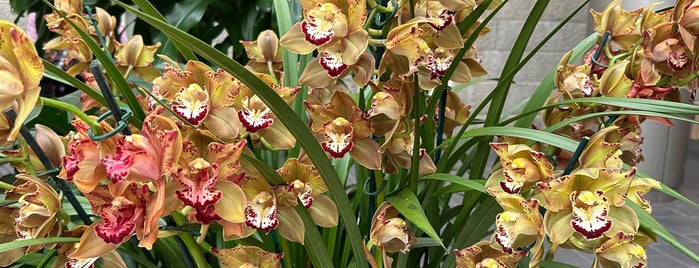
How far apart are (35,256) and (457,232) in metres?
0.35

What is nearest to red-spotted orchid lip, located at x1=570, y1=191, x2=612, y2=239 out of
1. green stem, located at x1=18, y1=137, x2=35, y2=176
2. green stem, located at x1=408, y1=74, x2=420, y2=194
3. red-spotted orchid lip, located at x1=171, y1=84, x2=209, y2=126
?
green stem, located at x1=408, y1=74, x2=420, y2=194

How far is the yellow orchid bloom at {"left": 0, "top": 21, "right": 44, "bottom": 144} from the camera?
1.03ft

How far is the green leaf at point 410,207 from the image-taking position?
17.2 inches

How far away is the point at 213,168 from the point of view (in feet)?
1.18

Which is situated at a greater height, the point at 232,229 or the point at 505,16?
the point at 232,229

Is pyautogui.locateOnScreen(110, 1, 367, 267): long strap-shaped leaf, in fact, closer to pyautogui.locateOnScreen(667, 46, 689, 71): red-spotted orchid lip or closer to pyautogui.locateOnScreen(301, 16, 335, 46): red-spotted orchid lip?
pyautogui.locateOnScreen(301, 16, 335, 46): red-spotted orchid lip

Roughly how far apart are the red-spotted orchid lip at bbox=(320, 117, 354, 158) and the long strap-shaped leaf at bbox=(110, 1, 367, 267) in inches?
1.1

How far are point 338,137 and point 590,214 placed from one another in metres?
0.16

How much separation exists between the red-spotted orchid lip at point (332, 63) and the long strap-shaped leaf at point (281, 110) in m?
0.05

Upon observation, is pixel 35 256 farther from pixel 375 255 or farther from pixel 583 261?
pixel 583 261

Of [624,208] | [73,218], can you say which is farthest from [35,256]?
[624,208]

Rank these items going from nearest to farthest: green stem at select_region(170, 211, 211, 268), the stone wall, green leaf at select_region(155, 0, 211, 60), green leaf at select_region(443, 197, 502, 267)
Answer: green stem at select_region(170, 211, 211, 268)
green leaf at select_region(443, 197, 502, 267)
green leaf at select_region(155, 0, 211, 60)
the stone wall

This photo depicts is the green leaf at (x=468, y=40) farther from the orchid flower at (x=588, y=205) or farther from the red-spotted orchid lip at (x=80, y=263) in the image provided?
the red-spotted orchid lip at (x=80, y=263)

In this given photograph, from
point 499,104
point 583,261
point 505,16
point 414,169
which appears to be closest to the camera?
point 414,169
